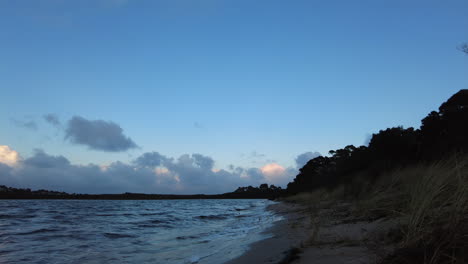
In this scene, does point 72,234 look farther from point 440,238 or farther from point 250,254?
point 440,238

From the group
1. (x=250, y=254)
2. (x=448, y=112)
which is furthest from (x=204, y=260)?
A: (x=448, y=112)

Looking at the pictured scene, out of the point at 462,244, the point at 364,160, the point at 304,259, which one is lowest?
the point at 304,259

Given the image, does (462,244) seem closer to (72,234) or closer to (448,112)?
(72,234)

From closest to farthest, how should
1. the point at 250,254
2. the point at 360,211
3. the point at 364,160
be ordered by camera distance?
the point at 250,254
the point at 360,211
the point at 364,160

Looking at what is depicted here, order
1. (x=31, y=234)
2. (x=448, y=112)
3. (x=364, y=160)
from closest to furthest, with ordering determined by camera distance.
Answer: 1. (x=31, y=234)
2. (x=448, y=112)
3. (x=364, y=160)

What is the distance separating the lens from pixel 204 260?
781cm

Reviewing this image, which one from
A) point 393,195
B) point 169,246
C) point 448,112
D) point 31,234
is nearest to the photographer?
point 393,195

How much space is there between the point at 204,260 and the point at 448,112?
1451 inches

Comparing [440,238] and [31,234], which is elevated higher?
[440,238]

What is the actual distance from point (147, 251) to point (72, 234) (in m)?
5.77

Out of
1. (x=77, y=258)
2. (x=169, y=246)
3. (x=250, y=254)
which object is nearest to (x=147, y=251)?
(x=169, y=246)

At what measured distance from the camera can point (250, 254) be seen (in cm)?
752

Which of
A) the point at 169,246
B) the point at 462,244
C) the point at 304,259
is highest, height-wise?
the point at 462,244

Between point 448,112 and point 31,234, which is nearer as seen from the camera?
point 31,234
